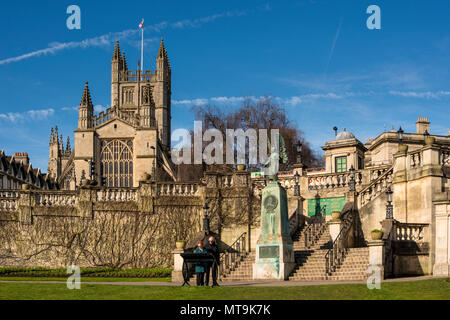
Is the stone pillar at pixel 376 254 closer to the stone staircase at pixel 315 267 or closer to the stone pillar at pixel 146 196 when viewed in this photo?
the stone staircase at pixel 315 267

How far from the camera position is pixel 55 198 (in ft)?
128

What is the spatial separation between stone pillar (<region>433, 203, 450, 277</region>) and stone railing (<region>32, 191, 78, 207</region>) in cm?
2009

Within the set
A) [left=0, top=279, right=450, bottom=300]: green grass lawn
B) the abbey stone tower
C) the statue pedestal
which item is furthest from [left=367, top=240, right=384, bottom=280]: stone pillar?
the abbey stone tower

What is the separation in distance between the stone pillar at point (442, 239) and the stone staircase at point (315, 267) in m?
2.70

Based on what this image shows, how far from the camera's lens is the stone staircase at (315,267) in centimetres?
2605

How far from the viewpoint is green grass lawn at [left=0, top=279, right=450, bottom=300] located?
17453 millimetres

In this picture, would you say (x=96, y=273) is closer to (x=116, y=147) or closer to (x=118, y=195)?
(x=118, y=195)

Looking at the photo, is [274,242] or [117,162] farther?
[117,162]

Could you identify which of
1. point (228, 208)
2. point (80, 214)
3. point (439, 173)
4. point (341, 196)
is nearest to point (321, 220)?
point (341, 196)

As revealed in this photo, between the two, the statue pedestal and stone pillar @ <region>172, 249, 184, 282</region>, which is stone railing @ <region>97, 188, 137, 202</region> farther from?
the statue pedestal

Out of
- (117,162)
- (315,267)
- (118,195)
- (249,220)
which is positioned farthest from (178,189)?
(117,162)

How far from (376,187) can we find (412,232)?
5.54 meters

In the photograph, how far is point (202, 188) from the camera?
1505 inches

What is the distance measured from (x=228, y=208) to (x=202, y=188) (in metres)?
1.86
